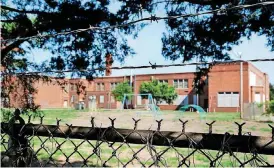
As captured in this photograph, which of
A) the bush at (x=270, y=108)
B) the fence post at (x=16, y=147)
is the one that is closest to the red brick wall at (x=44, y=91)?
the fence post at (x=16, y=147)

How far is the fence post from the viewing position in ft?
3.37

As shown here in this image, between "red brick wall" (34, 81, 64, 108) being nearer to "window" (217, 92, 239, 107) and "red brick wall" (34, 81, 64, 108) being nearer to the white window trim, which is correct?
"window" (217, 92, 239, 107)

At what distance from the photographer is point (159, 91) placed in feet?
73.6

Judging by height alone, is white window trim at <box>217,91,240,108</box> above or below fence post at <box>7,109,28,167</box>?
below

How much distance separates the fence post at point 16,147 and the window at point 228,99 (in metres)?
17.6

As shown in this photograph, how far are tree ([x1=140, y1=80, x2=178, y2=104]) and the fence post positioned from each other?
59.6ft

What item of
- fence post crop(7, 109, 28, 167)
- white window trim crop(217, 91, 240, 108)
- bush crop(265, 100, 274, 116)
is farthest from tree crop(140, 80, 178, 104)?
fence post crop(7, 109, 28, 167)

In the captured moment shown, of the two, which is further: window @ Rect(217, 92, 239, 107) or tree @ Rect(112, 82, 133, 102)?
tree @ Rect(112, 82, 133, 102)

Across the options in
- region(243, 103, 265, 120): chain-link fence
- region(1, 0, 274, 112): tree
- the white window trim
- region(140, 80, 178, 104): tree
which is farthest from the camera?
region(140, 80, 178, 104): tree

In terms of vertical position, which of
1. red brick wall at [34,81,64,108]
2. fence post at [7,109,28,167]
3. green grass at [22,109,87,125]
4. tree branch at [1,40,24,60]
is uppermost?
tree branch at [1,40,24,60]

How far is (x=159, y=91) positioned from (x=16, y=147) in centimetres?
2147

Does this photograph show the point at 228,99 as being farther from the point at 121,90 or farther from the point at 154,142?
the point at 154,142

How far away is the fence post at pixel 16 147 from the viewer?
40.5 inches

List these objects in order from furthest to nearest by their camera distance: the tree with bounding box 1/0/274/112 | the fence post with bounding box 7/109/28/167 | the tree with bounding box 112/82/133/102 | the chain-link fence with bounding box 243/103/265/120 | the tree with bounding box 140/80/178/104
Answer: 1. the tree with bounding box 112/82/133/102
2. the tree with bounding box 140/80/178/104
3. the chain-link fence with bounding box 243/103/265/120
4. the tree with bounding box 1/0/274/112
5. the fence post with bounding box 7/109/28/167
